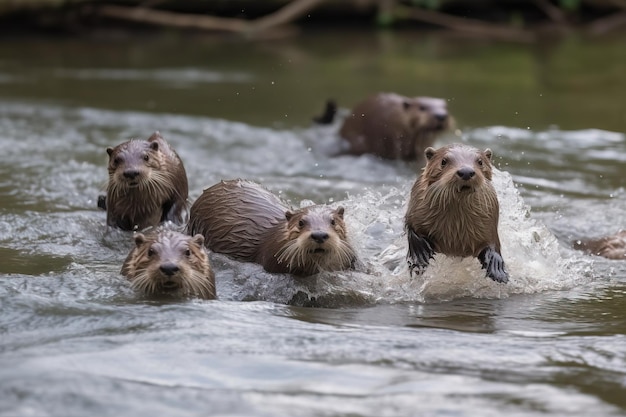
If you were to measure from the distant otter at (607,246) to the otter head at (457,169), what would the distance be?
1265 mm

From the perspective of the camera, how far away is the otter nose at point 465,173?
4.70 meters

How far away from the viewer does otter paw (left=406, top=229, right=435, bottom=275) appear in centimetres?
499

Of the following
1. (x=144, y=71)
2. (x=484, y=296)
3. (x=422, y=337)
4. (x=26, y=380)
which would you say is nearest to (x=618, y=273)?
(x=484, y=296)

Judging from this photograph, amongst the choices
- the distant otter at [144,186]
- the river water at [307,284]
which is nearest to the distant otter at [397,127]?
the river water at [307,284]

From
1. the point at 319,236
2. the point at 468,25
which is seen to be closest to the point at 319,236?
the point at 319,236

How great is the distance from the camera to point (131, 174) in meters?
5.73

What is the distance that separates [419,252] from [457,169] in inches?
18.9

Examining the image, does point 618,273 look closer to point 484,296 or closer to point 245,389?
point 484,296

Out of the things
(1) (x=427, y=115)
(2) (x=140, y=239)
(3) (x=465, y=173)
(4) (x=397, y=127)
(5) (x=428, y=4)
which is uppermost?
(5) (x=428, y=4)

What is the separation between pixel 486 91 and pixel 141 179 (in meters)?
6.49

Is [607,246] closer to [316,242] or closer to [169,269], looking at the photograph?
[316,242]

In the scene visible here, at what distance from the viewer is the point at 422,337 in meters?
4.13

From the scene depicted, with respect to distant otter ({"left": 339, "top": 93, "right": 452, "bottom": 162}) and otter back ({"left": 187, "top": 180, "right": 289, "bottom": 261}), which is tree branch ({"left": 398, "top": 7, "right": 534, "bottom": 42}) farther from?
otter back ({"left": 187, "top": 180, "right": 289, "bottom": 261})

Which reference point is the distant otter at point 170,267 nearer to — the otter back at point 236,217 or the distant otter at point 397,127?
the otter back at point 236,217
